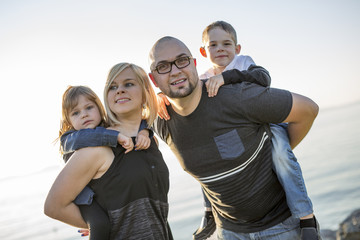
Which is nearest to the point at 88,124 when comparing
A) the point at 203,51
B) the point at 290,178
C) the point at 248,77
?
the point at 248,77

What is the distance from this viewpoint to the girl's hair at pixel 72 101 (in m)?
3.08

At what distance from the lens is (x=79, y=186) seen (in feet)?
8.50

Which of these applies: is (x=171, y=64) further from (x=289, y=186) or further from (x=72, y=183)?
(x=289, y=186)

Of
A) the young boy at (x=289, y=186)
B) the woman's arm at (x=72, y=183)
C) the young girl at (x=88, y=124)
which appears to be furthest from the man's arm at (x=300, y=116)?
the woman's arm at (x=72, y=183)

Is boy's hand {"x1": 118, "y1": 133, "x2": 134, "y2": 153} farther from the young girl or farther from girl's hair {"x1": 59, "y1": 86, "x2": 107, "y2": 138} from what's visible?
girl's hair {"x1": 59, "y1": 86, "x2": 107, "y2": 138}

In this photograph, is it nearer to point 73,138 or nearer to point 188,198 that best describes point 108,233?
point 73,138

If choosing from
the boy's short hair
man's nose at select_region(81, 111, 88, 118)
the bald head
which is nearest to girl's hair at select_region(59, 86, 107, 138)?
man's nose at select_region(81, 111, 88, 118)

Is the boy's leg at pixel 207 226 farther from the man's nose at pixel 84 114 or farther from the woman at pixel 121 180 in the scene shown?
the man's nose at pixel 84 114

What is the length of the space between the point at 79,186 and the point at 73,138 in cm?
43

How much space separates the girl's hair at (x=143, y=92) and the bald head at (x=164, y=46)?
0.17 m

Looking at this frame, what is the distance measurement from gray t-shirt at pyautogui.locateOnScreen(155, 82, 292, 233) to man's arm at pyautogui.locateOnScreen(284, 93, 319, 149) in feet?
0.30

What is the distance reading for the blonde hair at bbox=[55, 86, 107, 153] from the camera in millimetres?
3080

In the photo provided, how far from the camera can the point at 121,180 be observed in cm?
268

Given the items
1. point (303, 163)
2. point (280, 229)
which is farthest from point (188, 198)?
point (280, 229)
